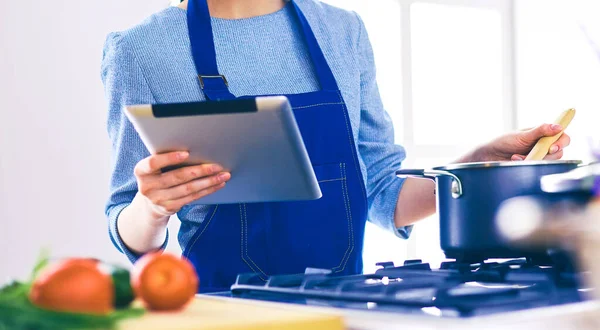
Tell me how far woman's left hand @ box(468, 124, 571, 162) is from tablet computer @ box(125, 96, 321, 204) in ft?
1.11

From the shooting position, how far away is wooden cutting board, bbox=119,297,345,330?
62cm

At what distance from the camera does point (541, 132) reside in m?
1.20

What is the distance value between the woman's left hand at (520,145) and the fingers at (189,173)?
481 mm

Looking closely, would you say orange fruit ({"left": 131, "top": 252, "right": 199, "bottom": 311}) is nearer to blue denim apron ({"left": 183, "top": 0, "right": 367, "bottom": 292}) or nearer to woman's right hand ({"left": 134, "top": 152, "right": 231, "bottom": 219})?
woman's right hand ({"left": 134, "top": 152, "right": 231, "bottom": 219})

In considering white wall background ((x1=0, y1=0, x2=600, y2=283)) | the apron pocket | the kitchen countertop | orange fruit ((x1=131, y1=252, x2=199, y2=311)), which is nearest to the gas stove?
the kitchen countertop

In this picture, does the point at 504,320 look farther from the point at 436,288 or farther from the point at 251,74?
the point at 251,74

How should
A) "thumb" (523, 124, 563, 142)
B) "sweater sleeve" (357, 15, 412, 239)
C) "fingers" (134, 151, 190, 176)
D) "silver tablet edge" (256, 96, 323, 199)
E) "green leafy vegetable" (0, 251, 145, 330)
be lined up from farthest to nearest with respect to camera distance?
1. "sweater sleeve" (357, 15, 412, 239)
2. "thumb" (523, 124, 563, 142)
3. "fingers" (134, 151, 190, 176)
4. "silver tablet edge" (256, 96, 323, 199)
5. "green leafy vegetable" (0, 251, 145, 330)

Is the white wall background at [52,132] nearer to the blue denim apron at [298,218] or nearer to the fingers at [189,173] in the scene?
the blue denim apron at [298,218]

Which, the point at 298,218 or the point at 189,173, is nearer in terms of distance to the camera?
the point at 189,173

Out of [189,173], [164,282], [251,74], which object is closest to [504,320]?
[164,282]

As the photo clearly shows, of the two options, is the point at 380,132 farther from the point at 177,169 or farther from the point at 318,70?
the point at 177,169

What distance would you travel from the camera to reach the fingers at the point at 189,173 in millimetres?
1075

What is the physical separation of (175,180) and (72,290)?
473 millimetres

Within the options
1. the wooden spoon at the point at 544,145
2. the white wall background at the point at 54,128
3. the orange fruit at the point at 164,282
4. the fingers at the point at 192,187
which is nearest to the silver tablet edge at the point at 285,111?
the fingers at the point at 192,187
